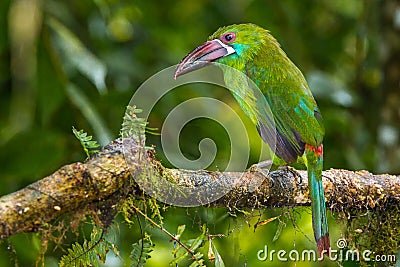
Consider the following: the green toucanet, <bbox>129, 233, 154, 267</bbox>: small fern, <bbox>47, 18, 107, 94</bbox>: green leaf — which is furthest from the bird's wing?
<bbox>47, 18, 107, 94</bbox>: green leaf

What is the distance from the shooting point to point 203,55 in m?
2.25

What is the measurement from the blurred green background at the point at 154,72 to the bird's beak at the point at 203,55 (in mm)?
506

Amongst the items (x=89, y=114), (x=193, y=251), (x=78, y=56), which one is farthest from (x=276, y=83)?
(x=78, y=56)

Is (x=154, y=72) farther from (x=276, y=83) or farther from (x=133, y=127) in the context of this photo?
(x=133, y=127)

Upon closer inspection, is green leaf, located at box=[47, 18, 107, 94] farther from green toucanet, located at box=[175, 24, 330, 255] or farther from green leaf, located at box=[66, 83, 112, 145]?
green toucanet, located at box=[175, 24, 330, 255]

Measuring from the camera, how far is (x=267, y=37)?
242 centimetres

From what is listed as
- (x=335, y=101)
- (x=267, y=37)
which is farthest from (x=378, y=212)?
(x=335, y=101)

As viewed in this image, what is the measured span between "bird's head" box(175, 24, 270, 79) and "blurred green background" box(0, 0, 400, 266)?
0.54 meters

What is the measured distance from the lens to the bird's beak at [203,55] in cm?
221

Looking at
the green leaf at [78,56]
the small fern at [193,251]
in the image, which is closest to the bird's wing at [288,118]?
the small fern at [193,251]

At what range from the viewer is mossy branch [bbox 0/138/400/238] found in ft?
4.78

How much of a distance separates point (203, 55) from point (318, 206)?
0.61 metres

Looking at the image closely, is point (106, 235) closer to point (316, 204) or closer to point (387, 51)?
point (316, 204)

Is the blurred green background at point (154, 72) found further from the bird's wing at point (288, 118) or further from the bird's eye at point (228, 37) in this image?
the bird's eye at point (228, 37)
